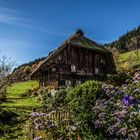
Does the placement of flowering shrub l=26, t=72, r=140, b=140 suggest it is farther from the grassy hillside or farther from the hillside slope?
the hillside slope

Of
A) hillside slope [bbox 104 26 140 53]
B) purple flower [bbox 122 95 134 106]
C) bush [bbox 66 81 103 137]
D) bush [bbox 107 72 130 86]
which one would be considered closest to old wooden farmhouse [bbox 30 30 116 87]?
bush [bbox 107 72 130 86]

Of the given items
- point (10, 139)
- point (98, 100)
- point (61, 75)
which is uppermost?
point (61, 75)

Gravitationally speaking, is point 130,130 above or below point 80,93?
below

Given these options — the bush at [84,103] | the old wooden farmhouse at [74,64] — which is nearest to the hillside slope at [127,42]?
the old wooden farmhouse at [74,64]

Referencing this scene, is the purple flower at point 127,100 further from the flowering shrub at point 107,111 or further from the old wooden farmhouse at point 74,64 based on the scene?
the old wooden farmhouse at point 74,64

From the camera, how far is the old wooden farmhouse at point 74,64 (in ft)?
133

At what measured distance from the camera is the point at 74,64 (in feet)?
139

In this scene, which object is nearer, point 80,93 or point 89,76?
point 80,93

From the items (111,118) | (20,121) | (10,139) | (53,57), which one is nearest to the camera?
(111,118)

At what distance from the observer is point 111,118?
41.1ft

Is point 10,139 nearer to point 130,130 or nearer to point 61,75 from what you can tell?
point 130,130

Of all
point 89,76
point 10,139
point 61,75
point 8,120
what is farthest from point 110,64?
point 10,139

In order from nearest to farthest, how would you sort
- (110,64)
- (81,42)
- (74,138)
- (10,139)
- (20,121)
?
(74,138) → (10,139) → (20,121) → (81,42) → (110,64)

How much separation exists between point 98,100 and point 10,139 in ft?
22.9
